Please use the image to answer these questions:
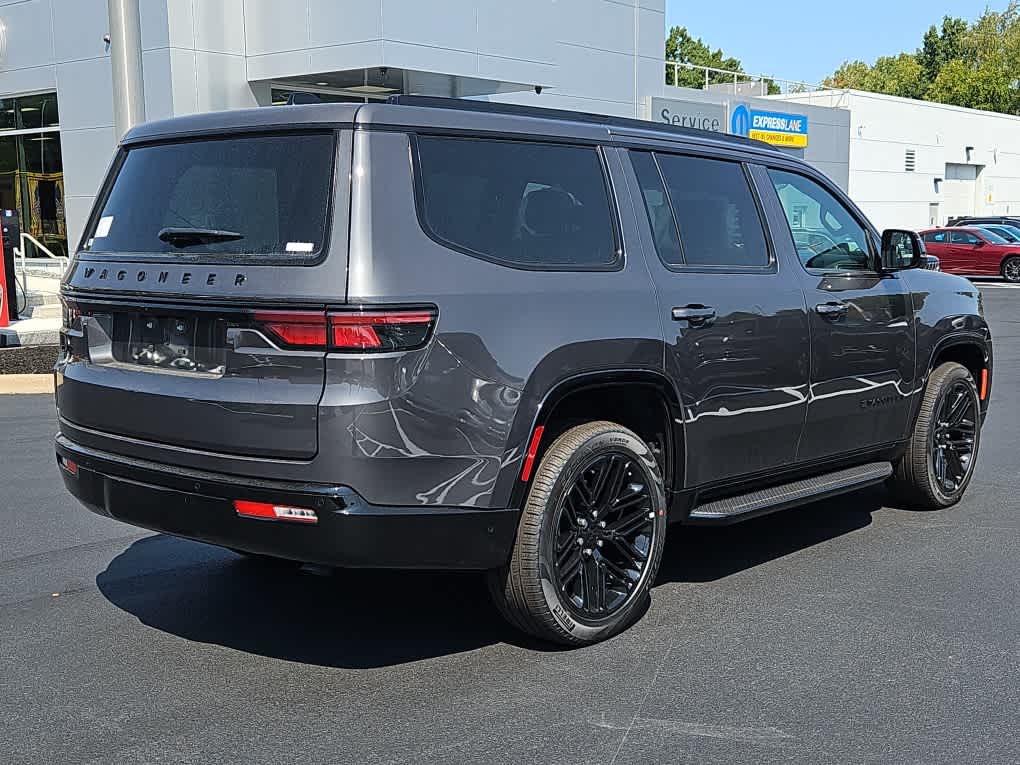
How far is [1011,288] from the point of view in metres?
30.0

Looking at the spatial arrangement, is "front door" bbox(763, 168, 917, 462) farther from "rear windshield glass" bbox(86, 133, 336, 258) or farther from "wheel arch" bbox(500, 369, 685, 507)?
"rear windshield glass" bbox(86, 133, 336, 258)

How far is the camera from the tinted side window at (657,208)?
513cm

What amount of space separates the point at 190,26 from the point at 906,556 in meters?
16.9

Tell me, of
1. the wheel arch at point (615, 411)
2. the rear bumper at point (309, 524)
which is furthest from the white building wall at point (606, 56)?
the rear bumper at point (309, 524)

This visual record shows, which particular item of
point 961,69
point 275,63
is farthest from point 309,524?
point 961,69

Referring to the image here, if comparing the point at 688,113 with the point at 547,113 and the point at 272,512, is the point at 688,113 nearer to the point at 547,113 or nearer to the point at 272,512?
the point at 547,113

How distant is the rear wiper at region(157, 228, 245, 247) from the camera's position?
4348mm

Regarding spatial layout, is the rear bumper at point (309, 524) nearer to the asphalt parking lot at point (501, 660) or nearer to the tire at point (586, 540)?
the tire at point (586, 540)

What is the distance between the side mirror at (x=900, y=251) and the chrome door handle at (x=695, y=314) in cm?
163

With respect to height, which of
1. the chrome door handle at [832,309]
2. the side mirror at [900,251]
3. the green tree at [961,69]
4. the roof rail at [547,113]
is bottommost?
the chrome door handle at [832,309]

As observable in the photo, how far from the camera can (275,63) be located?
20.4m

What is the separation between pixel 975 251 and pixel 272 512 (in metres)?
31.8

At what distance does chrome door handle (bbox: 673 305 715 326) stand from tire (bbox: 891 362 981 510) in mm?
2175

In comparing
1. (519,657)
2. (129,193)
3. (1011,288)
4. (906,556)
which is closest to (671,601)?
(519,657)
